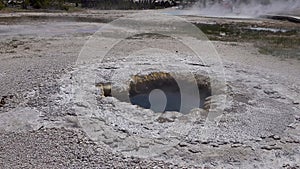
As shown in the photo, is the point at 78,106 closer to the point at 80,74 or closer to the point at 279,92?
the point at 80,74

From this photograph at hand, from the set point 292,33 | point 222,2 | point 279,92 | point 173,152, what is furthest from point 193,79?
point 222,2

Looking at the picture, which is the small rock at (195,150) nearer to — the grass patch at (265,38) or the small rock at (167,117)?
the small rock at (167,117)

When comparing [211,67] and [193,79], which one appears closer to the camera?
[193,79]

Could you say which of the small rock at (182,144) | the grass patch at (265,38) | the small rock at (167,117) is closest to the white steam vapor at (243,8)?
the grass patch at (265,38)

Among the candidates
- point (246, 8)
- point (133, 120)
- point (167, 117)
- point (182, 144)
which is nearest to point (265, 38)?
point (167, 117)

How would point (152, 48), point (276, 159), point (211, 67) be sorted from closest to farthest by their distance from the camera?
point (276, 159) → point (211, 67) → point (152, 48)

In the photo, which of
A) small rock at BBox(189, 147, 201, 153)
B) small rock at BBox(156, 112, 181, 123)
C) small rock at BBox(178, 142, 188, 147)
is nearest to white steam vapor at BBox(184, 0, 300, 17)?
small rock at BBox(156, 112, 181, 123)

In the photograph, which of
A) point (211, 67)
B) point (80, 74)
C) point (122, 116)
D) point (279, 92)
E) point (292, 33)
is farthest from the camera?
point (292, 33)
